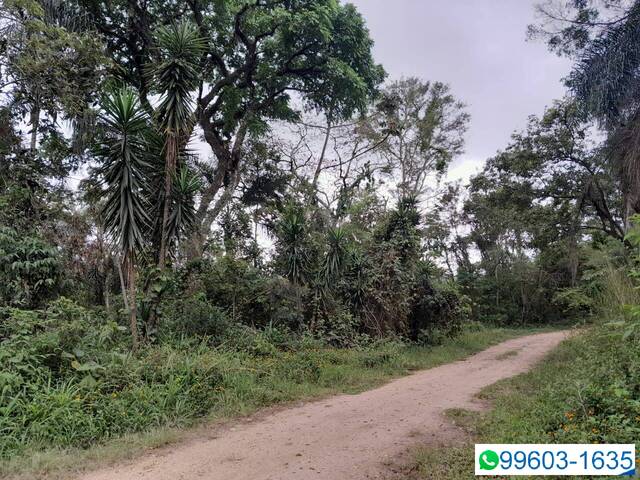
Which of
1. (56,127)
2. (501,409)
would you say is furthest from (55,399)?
(56,127)

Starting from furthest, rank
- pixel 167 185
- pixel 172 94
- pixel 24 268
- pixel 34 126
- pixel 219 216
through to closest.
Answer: pixel 219 216, pixel 34 126, pixel 167 185, pixel 172 94, pixel 24 268

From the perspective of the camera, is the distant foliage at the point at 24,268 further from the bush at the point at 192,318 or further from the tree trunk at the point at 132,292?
the bush at the point at 192,318

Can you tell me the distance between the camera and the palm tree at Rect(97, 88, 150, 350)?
23.0 feet

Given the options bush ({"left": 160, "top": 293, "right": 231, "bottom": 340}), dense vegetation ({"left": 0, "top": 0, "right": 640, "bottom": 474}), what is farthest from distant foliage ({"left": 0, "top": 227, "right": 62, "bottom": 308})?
bush ({"left": 160, "top": 293, "right": 231, "bottom": 340})

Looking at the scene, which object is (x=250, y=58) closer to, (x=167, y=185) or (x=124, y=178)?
(x=167, y=185)

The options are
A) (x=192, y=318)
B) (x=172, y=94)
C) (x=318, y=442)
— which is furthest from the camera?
(x=192, y=318)

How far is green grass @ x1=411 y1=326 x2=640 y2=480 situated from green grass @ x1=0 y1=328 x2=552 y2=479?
267 cm

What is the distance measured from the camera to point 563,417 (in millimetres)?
4180

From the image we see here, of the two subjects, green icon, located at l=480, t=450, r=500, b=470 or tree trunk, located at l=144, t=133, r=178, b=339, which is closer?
green icon, located at l=480, t=450, r=500, b=470

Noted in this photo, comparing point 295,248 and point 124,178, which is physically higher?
point 124,178

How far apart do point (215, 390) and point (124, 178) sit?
12.6ft

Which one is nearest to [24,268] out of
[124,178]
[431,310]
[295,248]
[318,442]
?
Answer: [124,178]

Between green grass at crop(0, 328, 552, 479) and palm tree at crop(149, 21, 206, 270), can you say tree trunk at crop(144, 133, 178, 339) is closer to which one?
palm tree at crop(149, 21, 206, 270)

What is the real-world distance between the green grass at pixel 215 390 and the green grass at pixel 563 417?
267 centimetres
